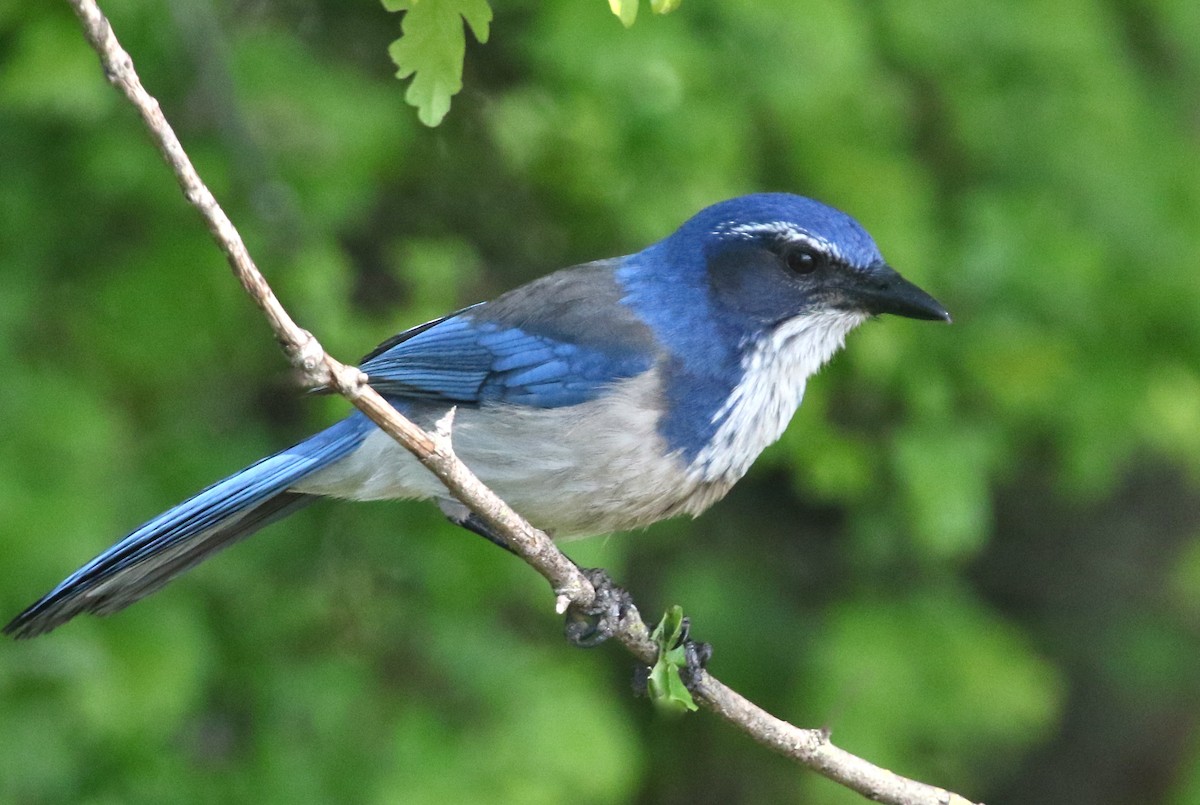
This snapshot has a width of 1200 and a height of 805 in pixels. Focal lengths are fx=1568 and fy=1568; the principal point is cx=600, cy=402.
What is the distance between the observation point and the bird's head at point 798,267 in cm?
413

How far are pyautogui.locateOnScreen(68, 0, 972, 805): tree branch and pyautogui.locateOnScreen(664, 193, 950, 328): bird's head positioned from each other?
1070 mm

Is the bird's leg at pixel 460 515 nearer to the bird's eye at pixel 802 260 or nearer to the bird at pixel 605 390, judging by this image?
the bird at pixel 605 390

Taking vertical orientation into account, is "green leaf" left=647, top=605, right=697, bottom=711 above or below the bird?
below

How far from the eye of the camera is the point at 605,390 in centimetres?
407

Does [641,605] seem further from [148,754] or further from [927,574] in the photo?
[148,754]

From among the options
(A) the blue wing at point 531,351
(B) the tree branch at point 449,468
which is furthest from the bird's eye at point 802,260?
(B) the tree branch at point 449,468

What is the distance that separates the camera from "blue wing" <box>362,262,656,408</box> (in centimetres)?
415

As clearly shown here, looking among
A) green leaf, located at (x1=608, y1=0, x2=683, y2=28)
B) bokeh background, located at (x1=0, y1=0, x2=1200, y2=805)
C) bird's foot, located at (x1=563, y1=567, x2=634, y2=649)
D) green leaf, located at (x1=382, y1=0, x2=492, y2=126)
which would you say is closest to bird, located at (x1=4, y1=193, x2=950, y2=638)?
bird's foot, located at (x1=563, y1=567, x2=634, y2=649)

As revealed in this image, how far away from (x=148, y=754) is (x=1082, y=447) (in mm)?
3681

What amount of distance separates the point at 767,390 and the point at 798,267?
35 cm

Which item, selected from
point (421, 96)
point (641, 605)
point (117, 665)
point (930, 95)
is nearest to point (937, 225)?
point (930, 95)

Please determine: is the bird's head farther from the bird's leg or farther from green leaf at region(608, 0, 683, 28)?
green leaf at region(608, 0, 683, 28)

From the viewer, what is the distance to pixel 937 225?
6117mm

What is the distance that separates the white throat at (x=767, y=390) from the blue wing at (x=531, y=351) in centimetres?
27
